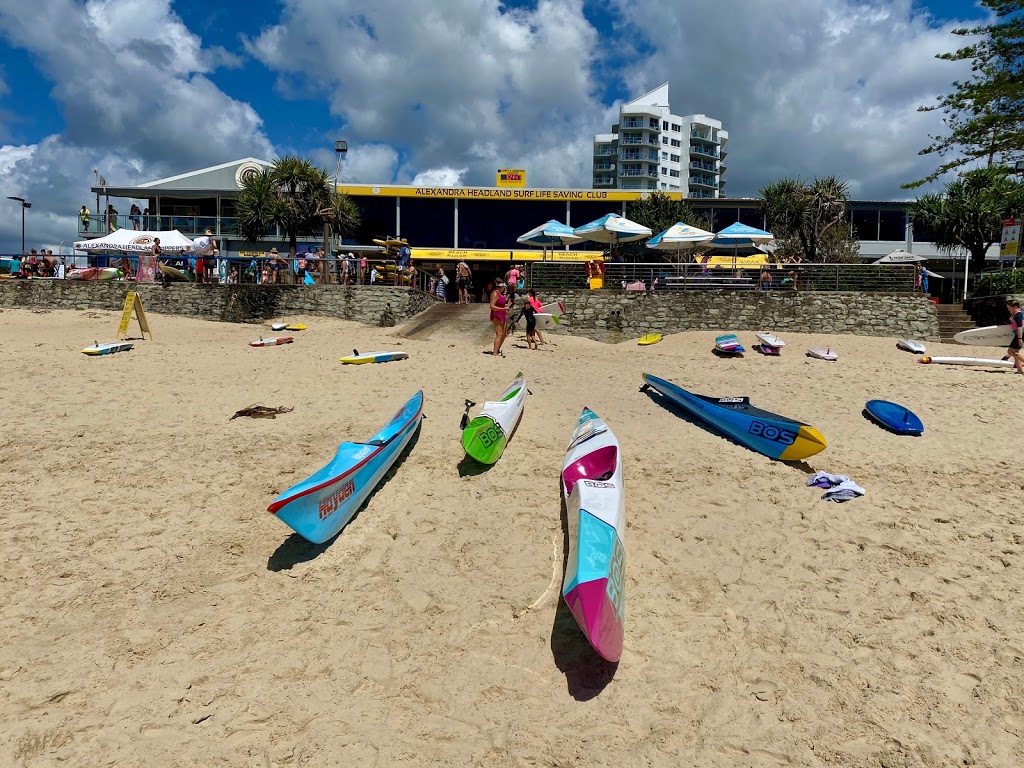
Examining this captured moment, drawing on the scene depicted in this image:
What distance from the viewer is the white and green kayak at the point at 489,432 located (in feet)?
22.1

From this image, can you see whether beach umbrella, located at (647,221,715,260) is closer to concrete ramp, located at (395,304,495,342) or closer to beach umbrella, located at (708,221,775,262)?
beach umbrella, located at (708,221,775,262)

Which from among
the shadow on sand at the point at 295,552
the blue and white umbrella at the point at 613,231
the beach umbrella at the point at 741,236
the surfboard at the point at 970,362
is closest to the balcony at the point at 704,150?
the beach umbrella at the point at 741,236

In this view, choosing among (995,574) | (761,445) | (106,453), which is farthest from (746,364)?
(106,453)

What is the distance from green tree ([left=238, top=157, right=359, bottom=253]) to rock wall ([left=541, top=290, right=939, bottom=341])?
959cm

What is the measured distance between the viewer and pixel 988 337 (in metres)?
13.9

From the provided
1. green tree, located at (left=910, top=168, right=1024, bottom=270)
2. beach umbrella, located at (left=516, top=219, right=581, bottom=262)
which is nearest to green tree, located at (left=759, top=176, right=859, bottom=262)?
green tree, located at (left=910, top=168, right=1024, bottom=270)

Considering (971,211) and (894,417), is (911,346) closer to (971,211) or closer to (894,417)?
(894,417)

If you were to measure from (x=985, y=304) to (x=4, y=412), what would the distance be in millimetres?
21160

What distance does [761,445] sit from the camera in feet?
23.6

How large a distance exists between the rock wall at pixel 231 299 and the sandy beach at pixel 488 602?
363 inches

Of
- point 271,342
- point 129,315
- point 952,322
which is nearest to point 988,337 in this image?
point 952,322

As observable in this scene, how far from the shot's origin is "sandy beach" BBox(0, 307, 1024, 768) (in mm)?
3521

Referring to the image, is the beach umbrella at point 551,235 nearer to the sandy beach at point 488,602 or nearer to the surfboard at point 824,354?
the surfboard at point 824,354

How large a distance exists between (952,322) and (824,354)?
18.9ft
